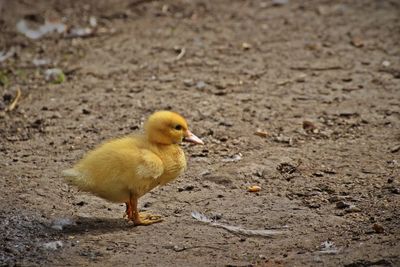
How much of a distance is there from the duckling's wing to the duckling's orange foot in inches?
11.3

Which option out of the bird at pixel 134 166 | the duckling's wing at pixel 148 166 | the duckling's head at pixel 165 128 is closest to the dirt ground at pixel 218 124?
the bird at pixel 134 166

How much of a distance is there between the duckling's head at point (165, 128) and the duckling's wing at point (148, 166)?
0.16 metres

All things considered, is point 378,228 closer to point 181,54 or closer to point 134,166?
point 134,166

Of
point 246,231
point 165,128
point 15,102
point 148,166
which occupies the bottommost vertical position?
point 246,231

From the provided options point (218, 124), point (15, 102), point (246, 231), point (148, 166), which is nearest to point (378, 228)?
point (246, 231)

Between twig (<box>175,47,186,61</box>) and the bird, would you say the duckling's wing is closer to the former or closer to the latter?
the bird

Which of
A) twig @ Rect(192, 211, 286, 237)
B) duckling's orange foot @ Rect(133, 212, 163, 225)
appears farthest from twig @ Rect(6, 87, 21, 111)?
twig @ Rect(192, 211, 286, 237)

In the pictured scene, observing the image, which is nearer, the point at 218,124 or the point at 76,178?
the point at 76,178

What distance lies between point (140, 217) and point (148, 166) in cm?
37

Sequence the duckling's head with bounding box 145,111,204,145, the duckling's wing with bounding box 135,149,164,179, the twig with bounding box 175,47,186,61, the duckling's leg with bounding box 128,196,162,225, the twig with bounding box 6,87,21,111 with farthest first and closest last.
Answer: the twig with bounding box 175,47,186,61 < the twig with bounding box 6,87,21,111 < the duckling's head with bounding box 145,111,204,145 < the duckling's leg with bounding box 128,196,162,225 < the duckling's wing with bounding box 135,149,164,179

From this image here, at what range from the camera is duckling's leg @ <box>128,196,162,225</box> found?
4.69 m

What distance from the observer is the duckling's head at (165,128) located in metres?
4.82

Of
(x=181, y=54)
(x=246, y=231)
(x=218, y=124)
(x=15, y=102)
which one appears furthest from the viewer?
(x=181, y=54)

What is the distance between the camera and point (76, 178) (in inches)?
182
